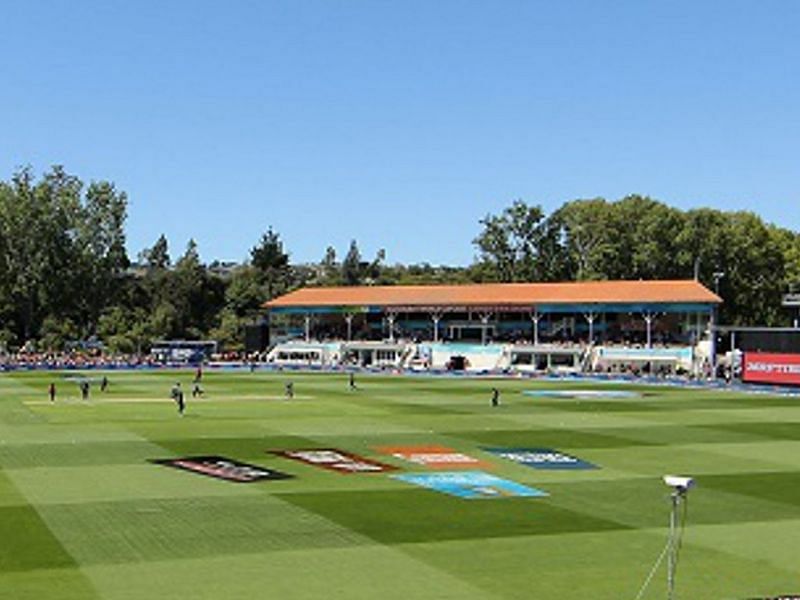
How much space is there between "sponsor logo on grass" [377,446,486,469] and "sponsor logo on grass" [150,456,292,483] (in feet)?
19.0

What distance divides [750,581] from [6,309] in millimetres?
123669

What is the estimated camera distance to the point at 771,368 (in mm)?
86250

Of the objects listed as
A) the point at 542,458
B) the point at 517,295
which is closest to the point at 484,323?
the point at 517,295

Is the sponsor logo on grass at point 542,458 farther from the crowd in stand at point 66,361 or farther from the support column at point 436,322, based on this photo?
the support column at point 436,322

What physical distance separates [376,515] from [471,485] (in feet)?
19.3

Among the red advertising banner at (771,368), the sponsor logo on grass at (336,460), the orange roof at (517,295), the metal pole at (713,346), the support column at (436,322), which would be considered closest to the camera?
the sponsor logo on grass at (336,460)

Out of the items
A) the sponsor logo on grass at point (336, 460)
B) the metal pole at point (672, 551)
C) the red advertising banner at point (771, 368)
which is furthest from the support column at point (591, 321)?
the metal pole at point (672, 551)

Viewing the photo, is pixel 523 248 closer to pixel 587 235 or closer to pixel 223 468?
pixel 587 235

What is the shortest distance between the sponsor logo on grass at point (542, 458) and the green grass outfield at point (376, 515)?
689mm

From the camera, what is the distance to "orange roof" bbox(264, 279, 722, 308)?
10806 cm

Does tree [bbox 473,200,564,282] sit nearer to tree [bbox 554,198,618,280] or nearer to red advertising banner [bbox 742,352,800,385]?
tree [bbox 554,198,618,280]

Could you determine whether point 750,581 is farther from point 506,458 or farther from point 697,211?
point 697,211

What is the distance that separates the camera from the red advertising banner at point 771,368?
8456 cm

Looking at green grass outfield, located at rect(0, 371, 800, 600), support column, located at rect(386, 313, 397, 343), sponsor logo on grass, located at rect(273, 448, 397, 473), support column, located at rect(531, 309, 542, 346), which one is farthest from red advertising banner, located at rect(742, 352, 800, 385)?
sponsor logo on grass, located at rect(273, 448, 397, 473)
